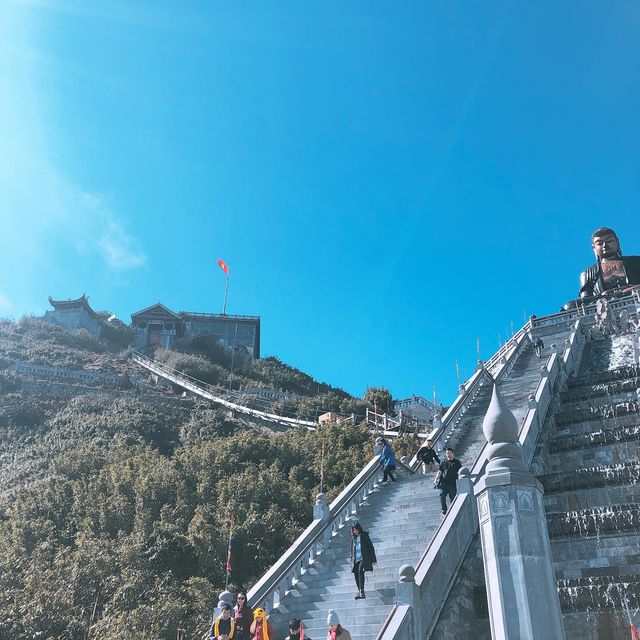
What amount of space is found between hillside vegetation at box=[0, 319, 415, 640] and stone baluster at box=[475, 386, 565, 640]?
35.5ft

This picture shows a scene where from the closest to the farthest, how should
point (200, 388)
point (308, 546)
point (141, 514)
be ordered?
point (308, 546)
point (141, 514)
point (200, 388)

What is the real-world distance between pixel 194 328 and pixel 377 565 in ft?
209

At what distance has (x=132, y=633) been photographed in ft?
46.9

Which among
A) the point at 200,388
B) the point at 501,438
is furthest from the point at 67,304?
the point at 501,438

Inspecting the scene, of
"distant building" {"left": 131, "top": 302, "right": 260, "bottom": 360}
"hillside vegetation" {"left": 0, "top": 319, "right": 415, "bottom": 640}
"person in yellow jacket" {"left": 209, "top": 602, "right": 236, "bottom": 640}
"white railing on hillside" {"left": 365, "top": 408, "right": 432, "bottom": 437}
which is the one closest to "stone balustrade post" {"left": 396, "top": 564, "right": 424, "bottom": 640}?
"person in yellow jacket" {"left": 209, "top": 602, "right": 236, "bottom": 640}

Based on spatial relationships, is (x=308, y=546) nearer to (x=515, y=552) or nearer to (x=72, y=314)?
(x=515, y=552)

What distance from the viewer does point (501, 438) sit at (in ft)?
23.0

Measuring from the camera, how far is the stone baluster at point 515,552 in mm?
5883

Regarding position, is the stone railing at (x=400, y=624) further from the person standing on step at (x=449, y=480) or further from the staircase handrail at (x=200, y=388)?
the staircase handrail at (x=200, y=388)

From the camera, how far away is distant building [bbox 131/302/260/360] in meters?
71.4

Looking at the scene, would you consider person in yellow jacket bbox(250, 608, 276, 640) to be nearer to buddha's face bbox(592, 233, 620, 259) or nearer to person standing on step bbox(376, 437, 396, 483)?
person standing on step bbox(376, 437, 396, 483)

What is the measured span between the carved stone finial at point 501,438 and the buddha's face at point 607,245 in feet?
114

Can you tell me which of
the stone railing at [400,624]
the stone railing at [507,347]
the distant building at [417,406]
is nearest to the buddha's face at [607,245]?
the stone railing at [507,347]

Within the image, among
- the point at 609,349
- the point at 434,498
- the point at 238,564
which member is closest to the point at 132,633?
the point at 238,564
